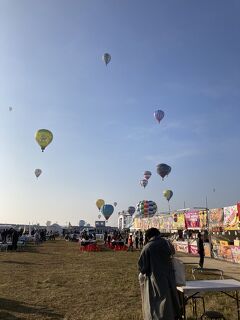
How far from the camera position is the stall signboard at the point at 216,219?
93.4 ft

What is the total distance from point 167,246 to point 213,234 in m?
25.8

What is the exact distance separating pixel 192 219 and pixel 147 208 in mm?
36110

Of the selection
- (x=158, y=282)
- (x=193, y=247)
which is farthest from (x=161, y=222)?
(x=158, y=282)

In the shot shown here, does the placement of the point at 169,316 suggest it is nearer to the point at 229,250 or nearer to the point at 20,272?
the point at 20,272

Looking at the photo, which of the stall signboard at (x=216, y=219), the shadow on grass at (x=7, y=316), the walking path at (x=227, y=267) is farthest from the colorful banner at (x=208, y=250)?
the shadow on grass at (x=7, y=316)

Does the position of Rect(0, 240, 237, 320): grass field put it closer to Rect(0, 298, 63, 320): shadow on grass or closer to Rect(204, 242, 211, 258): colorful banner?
Rect(0, 298, 63, 320): shadow on grass

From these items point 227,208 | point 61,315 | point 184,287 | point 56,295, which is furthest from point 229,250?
point 184,287

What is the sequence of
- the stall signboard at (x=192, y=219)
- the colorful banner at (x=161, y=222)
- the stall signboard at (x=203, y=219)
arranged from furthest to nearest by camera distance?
the colorful banner at (x=161, y=222) → the stall signboard at (x=192, y=219) → the stall signboard at (x=203, y=219)

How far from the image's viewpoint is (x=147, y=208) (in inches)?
2781

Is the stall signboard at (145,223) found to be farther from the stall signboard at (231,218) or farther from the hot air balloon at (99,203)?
the stall signboard at (231,218)

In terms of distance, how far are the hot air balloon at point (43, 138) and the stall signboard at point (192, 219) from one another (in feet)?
47.3

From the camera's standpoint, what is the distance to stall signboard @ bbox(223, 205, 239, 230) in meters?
25.9

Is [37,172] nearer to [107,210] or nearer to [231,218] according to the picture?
[107,210]

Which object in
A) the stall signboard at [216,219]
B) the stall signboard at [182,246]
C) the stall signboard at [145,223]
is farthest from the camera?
the stall signboard at [145,223]
